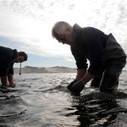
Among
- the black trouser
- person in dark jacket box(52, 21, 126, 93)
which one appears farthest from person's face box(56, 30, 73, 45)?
the black trouser

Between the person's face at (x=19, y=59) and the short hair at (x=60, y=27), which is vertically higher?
the short hair at (x=60, y=27)

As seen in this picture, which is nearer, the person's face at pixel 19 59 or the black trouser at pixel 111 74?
the black trouser at pixel 111 74

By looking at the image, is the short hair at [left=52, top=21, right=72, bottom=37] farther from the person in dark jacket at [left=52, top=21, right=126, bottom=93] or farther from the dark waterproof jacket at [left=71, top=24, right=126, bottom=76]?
the dark waterproof jacket at [left=71, top=24, right=126, bottom=76]

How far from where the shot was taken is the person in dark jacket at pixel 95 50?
4324 millimetres

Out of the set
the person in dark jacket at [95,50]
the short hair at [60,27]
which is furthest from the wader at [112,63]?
the short hair at [60,27]

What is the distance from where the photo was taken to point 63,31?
4.49 metres

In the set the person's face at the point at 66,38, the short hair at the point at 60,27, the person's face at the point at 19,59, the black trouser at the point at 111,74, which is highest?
the short hair at the point at 60,27

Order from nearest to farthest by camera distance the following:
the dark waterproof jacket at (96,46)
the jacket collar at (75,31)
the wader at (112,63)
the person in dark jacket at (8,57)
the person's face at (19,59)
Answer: the dark waterproof jacket at (96,46) → the jacket collar at (75,31) → the wader at (112,63) → the person in dark jacket at (8,57) → the person's face at (19,59)

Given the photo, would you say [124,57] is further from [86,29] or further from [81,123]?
[81,123]

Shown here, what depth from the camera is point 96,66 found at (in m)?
4.32

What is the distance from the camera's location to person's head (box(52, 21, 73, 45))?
4.48 m

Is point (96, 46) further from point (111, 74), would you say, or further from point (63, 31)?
point (111, 74)

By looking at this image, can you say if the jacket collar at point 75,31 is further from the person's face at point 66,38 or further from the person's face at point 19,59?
the person's face at point 19,59

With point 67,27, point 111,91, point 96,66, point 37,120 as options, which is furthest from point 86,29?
point 37,120
